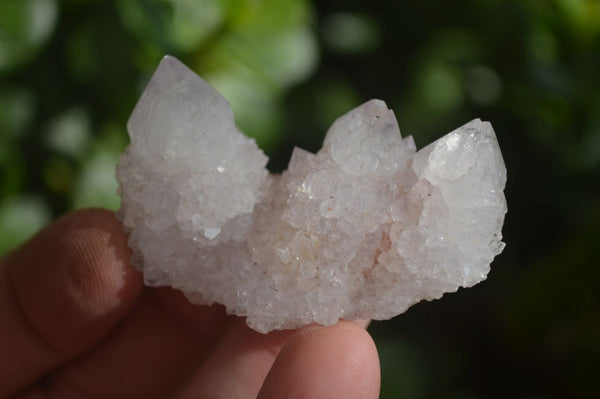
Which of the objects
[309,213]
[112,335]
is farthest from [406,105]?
[112,335]

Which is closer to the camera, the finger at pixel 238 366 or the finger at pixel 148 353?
the finger at pixel 238 366

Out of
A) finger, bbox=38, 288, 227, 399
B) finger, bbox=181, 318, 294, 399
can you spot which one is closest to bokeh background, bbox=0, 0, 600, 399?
finger, bbox=38, 288, 227, 399

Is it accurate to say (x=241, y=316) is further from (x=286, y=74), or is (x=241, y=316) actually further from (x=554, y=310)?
(x=554, y=310)

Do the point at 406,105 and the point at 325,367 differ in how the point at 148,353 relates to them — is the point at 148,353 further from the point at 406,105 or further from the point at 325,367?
the point at 406,105

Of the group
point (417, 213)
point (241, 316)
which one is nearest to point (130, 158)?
point (241, 316)

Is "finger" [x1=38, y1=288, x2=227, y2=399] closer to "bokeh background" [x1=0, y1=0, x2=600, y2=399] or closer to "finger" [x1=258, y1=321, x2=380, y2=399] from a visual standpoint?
"finger" [x1=258, y1=321, x2=380, y2=399]

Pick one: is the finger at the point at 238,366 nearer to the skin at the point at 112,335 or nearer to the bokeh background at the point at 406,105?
the skin at the point at 112,335

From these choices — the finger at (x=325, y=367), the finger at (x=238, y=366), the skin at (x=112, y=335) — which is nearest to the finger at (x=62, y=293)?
the skin at (x=112, y=335)
